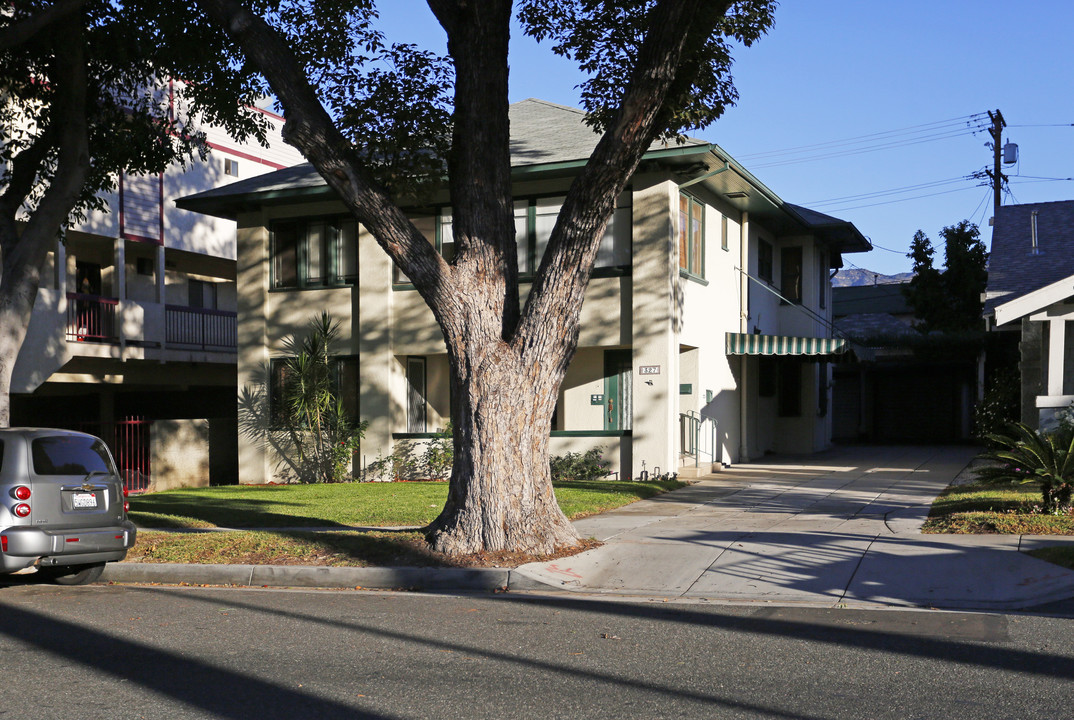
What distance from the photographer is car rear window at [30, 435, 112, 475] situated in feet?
31.8

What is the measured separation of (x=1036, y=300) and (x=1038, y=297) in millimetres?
52

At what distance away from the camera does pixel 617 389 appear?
19391 millimetres

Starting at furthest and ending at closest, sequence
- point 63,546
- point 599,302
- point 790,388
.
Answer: point 790,388 < point 599,302 < point 63,546

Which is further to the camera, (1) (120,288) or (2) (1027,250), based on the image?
(1) (120,288)

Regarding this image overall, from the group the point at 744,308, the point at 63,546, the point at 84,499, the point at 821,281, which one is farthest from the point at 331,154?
the point at 821,281

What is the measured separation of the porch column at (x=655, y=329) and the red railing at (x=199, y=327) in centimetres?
1225

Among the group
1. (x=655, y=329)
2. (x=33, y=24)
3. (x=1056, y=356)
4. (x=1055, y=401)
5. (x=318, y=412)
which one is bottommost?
(x=318, y=412)

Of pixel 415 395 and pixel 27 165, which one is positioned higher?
pixel 27 165

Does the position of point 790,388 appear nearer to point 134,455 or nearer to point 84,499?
point 134,455

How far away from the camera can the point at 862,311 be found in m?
40.3

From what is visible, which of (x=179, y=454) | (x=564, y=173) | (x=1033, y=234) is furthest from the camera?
(x=179, y=454)

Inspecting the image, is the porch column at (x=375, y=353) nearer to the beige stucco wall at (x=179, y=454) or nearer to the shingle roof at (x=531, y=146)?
the shingle roof at (x=531, y=146)

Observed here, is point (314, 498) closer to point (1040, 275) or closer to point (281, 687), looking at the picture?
point (281, 687)

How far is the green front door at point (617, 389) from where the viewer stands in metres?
19.3
